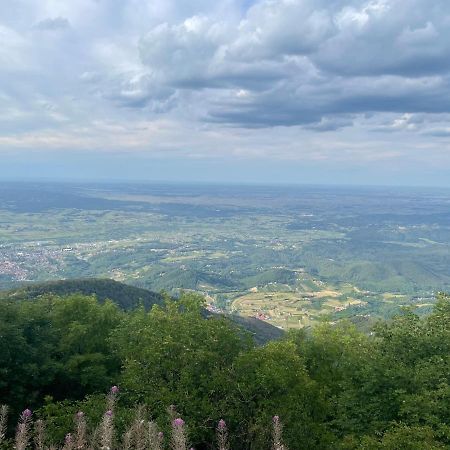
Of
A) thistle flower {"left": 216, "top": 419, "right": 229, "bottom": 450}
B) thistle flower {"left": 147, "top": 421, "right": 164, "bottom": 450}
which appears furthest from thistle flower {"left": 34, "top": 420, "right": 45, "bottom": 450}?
thistle flower {"left": 216, "top": 419, "right": 229, "bottom": 450}

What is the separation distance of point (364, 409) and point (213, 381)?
852cm

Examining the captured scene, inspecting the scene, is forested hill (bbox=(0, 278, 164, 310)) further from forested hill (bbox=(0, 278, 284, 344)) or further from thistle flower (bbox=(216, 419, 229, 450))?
thistle flower (bbox=(216, 419, 229, 450))

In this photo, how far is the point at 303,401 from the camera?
2559 centimetres

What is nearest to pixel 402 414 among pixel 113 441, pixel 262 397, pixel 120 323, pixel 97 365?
pixel 262 397

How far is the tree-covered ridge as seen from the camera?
22.8 metres

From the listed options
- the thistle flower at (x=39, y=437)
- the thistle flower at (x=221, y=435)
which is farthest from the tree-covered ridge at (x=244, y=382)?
the thistle flower at (x=39, y=437)

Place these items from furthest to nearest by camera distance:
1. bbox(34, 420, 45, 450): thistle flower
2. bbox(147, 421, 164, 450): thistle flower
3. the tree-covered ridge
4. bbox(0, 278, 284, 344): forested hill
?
bbox(0, 278, 284, 344): forested hill, the tree-covered ridge, bbox(34, 420, 45, 450): thistle flower, bbox(147, 421, 164, 450): thistle flower

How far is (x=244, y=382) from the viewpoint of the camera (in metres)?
25.0

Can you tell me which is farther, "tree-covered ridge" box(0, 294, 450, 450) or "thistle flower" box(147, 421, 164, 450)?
"tree-covered ridge" box(0, 294, 450, 450)

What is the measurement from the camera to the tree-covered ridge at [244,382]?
2277cm

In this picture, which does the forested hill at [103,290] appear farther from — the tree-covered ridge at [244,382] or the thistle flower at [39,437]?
the thistle flower at [39,437]

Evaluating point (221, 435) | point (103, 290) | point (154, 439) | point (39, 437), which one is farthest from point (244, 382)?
point (103, 290)

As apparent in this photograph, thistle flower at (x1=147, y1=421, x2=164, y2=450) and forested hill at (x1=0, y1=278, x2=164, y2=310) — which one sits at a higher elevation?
thistle flower at (x1=147, y1=421, x2=164, y2=450)

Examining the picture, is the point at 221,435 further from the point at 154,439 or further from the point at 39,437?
the point at 39,437
